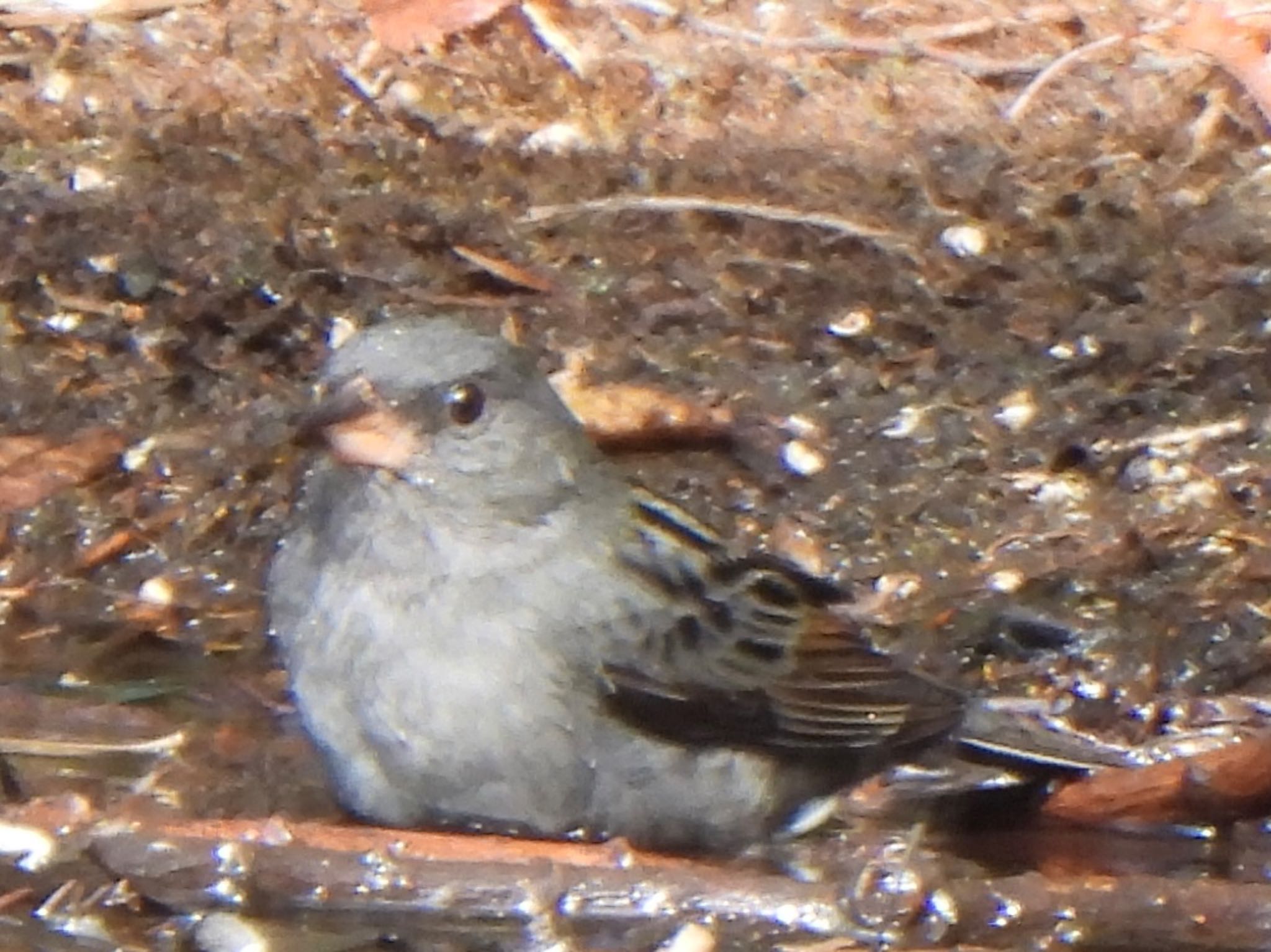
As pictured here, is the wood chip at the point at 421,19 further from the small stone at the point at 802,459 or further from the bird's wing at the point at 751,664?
the bird's wing at the point at 751,664

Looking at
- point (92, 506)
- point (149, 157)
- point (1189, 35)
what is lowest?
point (92, 506)

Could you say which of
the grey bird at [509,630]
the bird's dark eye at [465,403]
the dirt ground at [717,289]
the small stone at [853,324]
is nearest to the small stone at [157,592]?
the dirt ground at [717,289]

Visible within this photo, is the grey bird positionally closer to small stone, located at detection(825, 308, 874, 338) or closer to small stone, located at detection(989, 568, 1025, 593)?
small stone, located at detection(989, 568, 1025, 593)

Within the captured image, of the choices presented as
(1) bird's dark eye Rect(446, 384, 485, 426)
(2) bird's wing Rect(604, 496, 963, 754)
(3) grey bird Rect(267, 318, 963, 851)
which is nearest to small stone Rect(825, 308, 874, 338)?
(2) bird's wing Rect(604, 496, 963, 754)

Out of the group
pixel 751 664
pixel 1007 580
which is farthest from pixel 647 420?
pixel 751 664

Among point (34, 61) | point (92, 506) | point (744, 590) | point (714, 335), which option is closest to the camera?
point (744, 590)

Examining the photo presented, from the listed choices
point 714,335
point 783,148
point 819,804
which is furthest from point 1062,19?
point 819,804

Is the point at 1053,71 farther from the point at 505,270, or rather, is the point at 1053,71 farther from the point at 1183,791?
the point at 1183,791

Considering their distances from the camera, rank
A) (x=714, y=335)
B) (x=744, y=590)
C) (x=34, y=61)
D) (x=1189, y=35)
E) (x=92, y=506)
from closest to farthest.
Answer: (x=744, y=590) → (x=92, y=506) → (x=714, y=335) → (x=1189, y=35) → (x=34, y=61)

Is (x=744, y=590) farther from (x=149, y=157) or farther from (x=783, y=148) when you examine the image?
(x=149, y=157)
